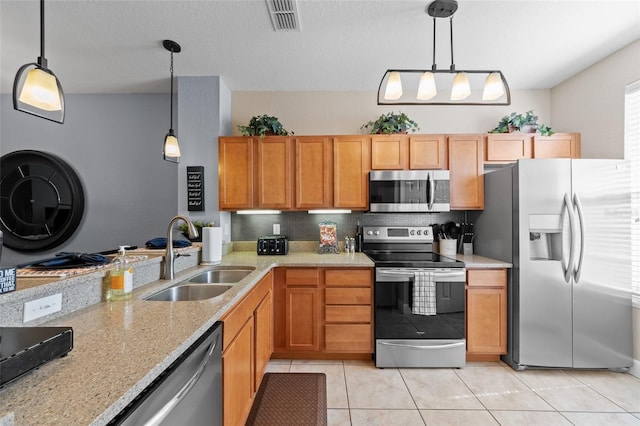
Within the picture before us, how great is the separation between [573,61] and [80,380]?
170 inches

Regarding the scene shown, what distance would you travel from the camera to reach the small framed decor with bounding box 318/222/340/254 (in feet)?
10.8

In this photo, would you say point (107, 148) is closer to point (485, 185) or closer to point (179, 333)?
point (179, 333)

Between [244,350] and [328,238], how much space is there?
1727mm

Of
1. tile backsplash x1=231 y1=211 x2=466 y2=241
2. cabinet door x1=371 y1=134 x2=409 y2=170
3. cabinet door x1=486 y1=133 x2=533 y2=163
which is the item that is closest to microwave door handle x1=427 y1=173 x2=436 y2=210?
cabinet door x1=371 y1=134 x2=409 y2=170

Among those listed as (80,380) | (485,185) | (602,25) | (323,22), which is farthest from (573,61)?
(80,380)

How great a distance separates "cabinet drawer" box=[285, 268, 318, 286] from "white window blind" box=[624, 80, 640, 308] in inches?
112

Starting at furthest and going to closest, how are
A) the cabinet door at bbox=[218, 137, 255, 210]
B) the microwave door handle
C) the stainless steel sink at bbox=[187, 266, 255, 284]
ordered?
1. the cabinet door at bbox=[218, 137, 255, 210]
2. the microwave door handle
3. the stainless steel sink at bbox=[187, 266, 255, 284]

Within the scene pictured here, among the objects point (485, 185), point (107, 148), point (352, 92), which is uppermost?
point (352, 92)

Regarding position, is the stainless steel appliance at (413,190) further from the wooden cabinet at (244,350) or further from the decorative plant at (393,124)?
the wooden cabinet at (244,350)

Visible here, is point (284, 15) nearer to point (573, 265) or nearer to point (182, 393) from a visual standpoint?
point (182, 393)

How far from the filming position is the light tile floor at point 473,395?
203 centimetres

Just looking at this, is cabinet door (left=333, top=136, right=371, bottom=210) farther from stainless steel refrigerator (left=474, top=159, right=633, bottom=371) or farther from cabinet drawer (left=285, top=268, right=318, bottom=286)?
stainless steel refrigerator (left=474, top=159, right=633, bottom=371)

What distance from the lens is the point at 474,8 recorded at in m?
2.15

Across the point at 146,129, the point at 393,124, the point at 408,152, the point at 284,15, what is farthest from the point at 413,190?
the point at 146,129
